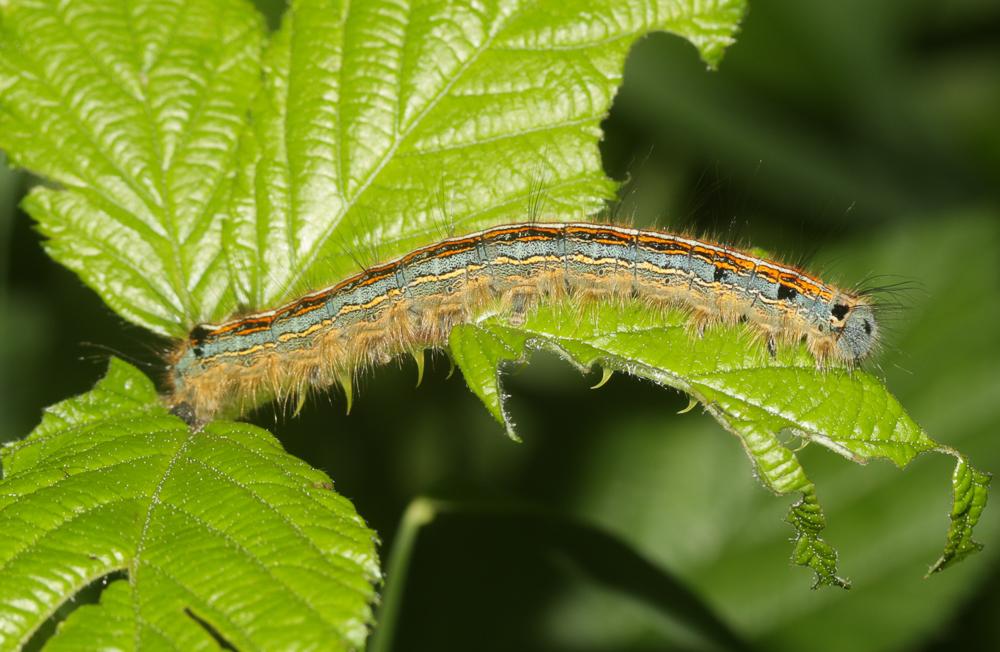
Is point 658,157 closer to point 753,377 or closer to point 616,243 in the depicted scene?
point 616,243

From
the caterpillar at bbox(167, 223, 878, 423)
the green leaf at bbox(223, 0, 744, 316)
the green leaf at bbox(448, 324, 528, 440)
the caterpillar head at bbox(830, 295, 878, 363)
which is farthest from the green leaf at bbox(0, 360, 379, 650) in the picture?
the caterpillar head at bbox(830, 295, 878, 363)

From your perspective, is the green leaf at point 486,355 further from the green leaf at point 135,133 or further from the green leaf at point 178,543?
the green leaf at point 135,133

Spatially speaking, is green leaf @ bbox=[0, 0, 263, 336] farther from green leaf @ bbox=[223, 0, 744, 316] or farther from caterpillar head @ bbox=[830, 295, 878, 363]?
caterpillar head @ bbox=[830, 295, 878, 363]

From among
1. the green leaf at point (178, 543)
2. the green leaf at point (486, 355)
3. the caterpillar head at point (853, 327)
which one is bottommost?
the green leaf at point (178, 543)

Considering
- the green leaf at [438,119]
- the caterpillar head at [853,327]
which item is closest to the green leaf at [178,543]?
the green leaf at [438,119]

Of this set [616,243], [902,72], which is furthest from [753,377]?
[902,72]

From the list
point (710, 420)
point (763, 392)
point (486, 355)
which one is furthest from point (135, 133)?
point (710, 420)

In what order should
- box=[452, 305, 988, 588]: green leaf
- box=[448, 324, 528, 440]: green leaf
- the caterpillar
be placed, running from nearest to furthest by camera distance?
box=[452, 305, 988, 588]: green leaf, box=[448, 324, 528, 440]: green leaf, the caterpillar
